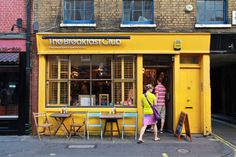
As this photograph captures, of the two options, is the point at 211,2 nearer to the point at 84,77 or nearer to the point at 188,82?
the point at 188,82

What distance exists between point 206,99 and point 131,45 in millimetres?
3237

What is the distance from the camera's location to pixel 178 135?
36.3ft

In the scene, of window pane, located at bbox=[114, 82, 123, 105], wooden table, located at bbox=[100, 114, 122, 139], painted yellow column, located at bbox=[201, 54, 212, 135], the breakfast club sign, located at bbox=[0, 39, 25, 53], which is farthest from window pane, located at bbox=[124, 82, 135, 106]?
the breakfast club sign, located at bbox=[0, 39, 25, 53]

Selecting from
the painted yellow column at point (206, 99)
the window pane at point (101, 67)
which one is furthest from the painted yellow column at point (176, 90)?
the window pane at point (101, 67)

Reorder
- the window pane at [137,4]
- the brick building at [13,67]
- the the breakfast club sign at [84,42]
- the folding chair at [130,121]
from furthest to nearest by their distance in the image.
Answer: the window pane at [137,4] < the brick building at [13,67] < the the breakfast club sign at [84,42] < the folding chair at [130,121]

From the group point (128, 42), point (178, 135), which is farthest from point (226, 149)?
point (128, 42)

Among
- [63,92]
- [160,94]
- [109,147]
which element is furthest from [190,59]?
[63,92]

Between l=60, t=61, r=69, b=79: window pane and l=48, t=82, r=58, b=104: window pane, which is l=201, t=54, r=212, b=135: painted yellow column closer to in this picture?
l=60, t=61, r=69, b=79: window pane

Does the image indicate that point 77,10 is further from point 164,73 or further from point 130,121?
point 130,121

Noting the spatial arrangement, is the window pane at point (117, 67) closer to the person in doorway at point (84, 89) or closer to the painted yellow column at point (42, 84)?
the person in doorway at point (84, 89)

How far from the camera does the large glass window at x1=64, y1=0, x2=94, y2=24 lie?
477 inches

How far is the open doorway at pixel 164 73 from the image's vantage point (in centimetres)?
1215

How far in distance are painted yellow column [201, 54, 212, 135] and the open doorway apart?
1132 mm

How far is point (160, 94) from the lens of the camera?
39.8ft
